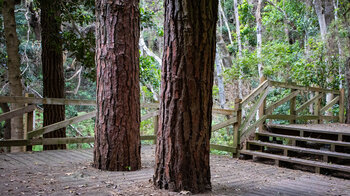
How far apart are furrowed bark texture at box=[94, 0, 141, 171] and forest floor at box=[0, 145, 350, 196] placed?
1.22ft

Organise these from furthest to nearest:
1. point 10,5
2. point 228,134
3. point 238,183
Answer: point 228,134 → point 10,5 → point 238,183

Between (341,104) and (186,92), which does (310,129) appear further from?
A: (186,92)

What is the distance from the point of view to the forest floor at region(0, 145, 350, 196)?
425cm

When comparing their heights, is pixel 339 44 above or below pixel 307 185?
above

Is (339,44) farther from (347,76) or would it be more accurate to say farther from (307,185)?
(307,185)

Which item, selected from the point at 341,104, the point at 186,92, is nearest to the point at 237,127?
the point at 186,92

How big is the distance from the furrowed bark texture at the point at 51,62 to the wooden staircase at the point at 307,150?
207 inches

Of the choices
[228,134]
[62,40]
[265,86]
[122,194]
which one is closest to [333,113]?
[228,134]

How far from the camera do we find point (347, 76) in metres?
11.5

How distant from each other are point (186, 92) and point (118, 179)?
6.34 feet

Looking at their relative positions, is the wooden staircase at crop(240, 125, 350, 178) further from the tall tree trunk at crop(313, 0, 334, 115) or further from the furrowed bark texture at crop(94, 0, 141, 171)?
the tall tree trunk at crop(313, 0, 334, 115)

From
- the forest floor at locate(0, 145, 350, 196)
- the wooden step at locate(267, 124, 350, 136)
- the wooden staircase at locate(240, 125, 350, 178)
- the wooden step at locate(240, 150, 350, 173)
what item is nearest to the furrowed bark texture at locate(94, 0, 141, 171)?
the forest floor at locate(0, 145, 350, 196)

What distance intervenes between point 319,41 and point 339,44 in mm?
998

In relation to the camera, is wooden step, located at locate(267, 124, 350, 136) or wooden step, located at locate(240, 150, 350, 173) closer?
wooden step, located at locate(240, 150, 350, 173)
